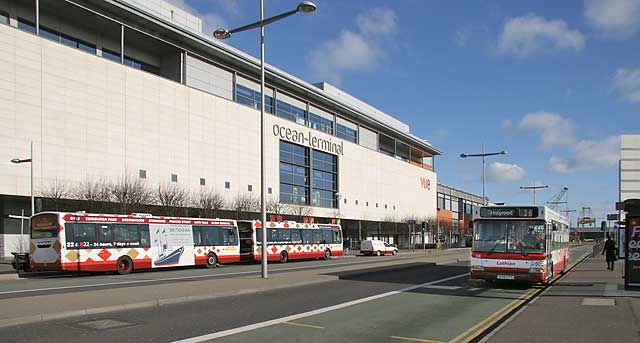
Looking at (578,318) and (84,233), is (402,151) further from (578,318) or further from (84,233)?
(578,318)

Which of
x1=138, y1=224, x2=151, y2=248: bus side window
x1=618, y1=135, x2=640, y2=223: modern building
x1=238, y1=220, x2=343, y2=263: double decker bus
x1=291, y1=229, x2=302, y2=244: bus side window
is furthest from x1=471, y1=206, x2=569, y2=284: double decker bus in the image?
x1=291, y1=229, x2=302, y2=244: bus side window

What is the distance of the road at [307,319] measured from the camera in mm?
9258

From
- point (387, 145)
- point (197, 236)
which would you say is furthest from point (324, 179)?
point (197, 236)

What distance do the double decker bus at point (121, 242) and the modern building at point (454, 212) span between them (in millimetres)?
73353

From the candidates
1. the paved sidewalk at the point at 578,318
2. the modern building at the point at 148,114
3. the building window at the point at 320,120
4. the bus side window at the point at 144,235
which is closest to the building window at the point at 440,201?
the modern building at the point at 148,114

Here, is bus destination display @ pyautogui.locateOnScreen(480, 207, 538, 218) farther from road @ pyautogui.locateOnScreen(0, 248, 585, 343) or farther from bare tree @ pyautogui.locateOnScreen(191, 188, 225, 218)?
bare tree @ pyautogui.locateOnScreen(191, 188, 225, 218)

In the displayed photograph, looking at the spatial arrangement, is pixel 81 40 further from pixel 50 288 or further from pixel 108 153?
pixel 50 288

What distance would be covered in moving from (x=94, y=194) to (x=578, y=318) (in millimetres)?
34852

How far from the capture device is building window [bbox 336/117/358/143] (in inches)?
3056

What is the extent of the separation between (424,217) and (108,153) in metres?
69.1

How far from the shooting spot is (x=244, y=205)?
5297 cm

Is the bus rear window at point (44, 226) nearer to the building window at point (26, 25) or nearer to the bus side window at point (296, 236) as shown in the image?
the bus side window at point (296, 236)

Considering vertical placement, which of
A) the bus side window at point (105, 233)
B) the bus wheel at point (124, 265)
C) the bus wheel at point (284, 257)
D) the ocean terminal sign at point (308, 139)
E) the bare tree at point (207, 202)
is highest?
the ocean terminal sign at point (308, 139)

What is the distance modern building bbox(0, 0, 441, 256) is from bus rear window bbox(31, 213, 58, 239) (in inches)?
565
